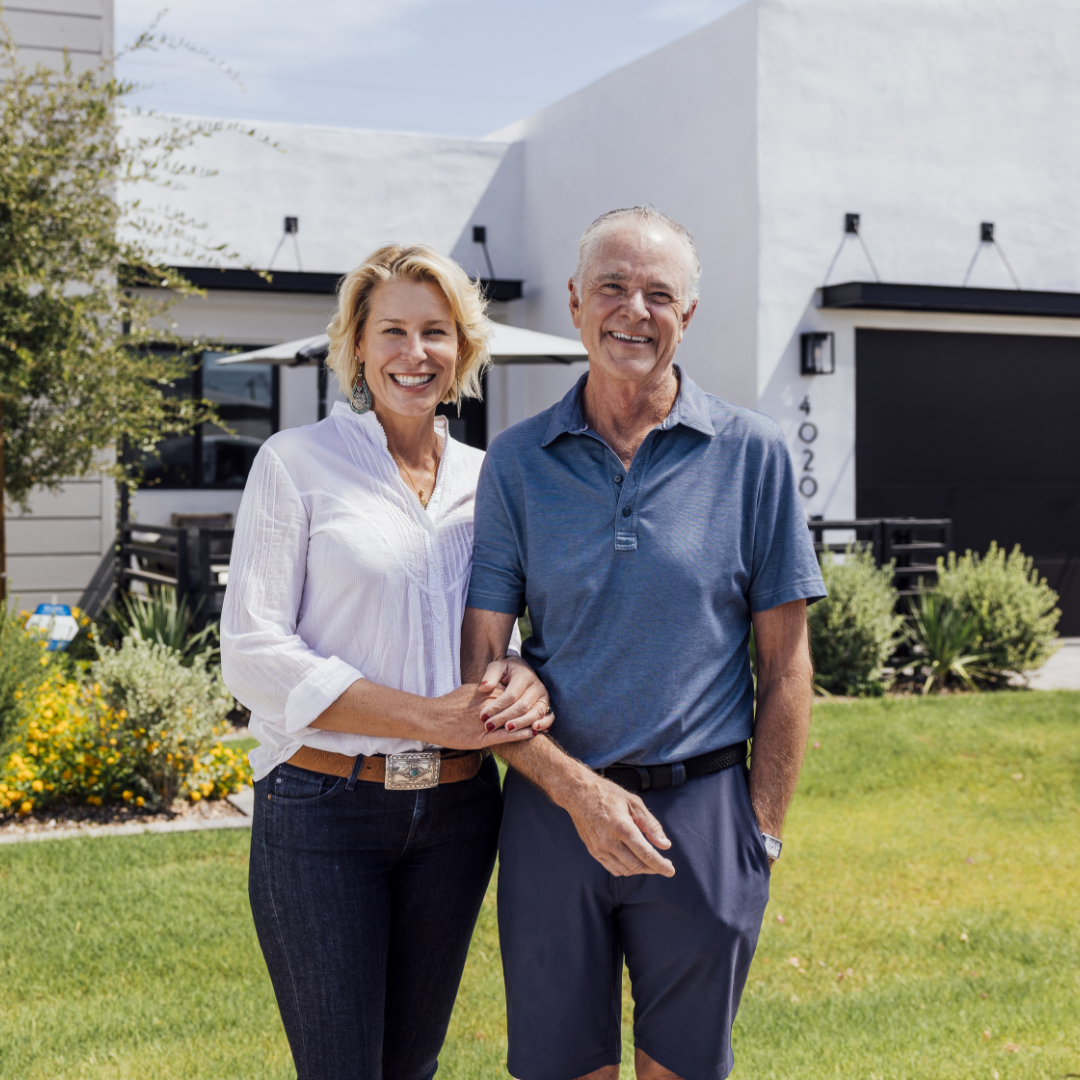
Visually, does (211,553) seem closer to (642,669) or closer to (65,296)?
(65,296)

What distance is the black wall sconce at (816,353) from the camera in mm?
10198

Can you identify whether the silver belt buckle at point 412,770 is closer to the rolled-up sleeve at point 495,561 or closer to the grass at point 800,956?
the rolled-up sleeve at point 495,561

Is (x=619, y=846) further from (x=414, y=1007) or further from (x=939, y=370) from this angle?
(x=939, y=370)

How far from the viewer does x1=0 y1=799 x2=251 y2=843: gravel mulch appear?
536 centimetres

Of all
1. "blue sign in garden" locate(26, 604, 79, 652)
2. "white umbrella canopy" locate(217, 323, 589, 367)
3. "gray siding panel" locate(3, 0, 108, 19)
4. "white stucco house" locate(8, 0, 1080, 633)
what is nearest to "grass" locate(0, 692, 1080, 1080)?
"blue sign in garden" locate(26, 604, 79, 652)

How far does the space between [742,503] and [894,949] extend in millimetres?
2685

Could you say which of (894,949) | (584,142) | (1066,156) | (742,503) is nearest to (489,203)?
(584,142)

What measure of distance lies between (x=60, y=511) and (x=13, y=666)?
4.30m

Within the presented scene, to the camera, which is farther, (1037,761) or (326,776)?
(1037,761)

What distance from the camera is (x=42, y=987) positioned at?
3.82 metres

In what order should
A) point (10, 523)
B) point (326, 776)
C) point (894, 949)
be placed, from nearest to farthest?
point (326, 776) → point (894, 949) → point (10, 523)

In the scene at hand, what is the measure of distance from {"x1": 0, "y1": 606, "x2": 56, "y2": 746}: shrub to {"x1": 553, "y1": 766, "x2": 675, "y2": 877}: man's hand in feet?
13.6

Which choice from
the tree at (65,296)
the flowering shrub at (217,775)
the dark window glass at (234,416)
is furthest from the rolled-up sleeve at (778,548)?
the dark window glass at (234,416)

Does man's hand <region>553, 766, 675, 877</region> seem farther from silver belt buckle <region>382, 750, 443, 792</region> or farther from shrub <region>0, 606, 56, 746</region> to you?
shrub <region>0, 606, 56, 746</region>
